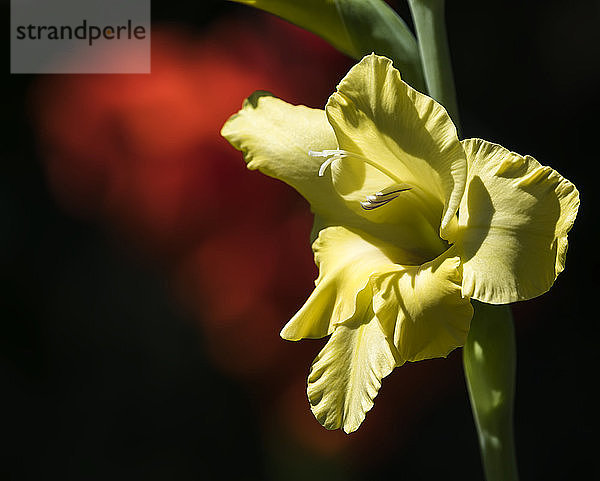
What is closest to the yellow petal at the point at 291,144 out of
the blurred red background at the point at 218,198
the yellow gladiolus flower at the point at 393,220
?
the yellow gladiolus flower at the point at 393,220

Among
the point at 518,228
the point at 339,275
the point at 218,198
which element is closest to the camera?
the point at 518,228

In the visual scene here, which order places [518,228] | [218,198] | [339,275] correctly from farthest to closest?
[218,198] → [339,275] → [518,228]

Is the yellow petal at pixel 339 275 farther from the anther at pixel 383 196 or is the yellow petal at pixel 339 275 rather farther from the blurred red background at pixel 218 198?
the blurred red background at pixel 218 198

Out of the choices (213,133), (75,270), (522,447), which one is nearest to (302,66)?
(213,133)

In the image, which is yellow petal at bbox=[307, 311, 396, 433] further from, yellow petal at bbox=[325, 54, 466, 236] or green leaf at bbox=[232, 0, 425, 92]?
green leaf at bbox=[232, 0, 425, 92]

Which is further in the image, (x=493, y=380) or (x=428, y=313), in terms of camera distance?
(x=493, y=380)

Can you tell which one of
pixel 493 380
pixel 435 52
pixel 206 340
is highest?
pixel 435 52

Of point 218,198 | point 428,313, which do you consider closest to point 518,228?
point 428,313

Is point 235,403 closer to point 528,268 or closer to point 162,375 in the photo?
point 162,375

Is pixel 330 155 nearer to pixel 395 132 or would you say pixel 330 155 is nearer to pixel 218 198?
pixel 395 132
